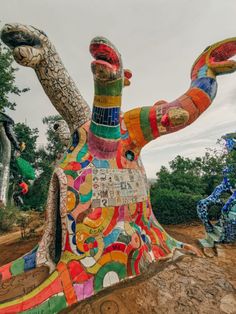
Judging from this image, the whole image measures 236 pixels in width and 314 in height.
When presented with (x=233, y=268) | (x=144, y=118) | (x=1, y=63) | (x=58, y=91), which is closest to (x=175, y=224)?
(x=233, y=268)

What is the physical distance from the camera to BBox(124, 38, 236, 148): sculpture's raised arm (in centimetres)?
321

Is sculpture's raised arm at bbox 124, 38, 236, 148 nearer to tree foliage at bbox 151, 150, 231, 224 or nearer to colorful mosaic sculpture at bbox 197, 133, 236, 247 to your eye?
colorful mosaic sculpture at bbox 197, 133, 236, 247

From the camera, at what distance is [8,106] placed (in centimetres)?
1400

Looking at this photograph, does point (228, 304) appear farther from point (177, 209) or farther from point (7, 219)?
point (7, 219)

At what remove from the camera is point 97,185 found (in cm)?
288

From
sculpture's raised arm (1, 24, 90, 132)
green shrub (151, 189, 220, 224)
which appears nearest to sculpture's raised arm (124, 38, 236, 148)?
sculpture's raised arm (1, 24, 90, 132)

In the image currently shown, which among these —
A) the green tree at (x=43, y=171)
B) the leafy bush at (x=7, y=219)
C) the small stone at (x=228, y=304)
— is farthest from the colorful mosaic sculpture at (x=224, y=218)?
the green tree at (x=43, y=171)

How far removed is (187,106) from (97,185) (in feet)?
5.66

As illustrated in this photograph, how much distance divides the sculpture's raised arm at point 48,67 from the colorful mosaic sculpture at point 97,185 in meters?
0.01

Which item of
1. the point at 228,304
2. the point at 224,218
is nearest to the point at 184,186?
the point at 224,218

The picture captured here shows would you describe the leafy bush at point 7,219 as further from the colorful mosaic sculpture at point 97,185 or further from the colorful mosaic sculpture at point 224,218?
the colorful mosaic sculpture at point 224,218

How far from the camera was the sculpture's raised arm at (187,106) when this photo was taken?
10.5ft

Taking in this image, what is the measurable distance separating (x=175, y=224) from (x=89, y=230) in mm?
7261

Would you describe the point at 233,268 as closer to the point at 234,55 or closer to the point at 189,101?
the point at 189,101
